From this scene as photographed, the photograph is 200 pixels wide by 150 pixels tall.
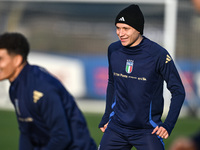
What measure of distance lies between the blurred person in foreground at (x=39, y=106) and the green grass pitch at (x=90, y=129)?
427cm

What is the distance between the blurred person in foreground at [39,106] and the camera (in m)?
3.43

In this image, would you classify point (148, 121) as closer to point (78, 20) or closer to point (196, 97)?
point (196, 97)

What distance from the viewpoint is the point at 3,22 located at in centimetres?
1423

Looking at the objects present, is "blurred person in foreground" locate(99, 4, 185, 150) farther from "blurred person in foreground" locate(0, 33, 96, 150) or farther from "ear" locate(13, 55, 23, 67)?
"ear" locate(13, 55, 23, 67)

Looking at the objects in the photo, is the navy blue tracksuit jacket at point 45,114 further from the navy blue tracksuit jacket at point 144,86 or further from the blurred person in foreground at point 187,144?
the blurred person in foreground at point 187,144

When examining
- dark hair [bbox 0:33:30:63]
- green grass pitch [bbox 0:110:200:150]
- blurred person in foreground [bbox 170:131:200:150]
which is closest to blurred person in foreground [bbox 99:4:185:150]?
dark hair [bbox 0:33:30:63]

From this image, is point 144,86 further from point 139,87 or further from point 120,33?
point 120,33

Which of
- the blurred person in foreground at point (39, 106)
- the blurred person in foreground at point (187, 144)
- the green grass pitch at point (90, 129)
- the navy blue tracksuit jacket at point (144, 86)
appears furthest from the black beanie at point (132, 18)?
the green grass pitch at point (90, 129)

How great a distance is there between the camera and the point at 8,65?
3.86 metres

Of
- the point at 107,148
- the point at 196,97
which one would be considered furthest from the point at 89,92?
the point at 107,148

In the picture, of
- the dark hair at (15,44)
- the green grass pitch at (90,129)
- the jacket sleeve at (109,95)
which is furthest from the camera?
the green grass pitch at (90,129)

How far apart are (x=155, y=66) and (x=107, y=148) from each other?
89 centimetres

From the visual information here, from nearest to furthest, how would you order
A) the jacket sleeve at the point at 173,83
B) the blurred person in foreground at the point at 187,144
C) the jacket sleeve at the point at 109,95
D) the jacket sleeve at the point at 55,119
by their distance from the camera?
the blurred person in foreground at the point at 187,144, the jacket sleeve at the point at 55,119, the jacket sleeve at the point at 173,83, the jacket sleeve at the point at 109,95

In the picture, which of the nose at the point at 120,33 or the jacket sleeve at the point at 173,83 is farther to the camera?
the nose at the point at 120,33
